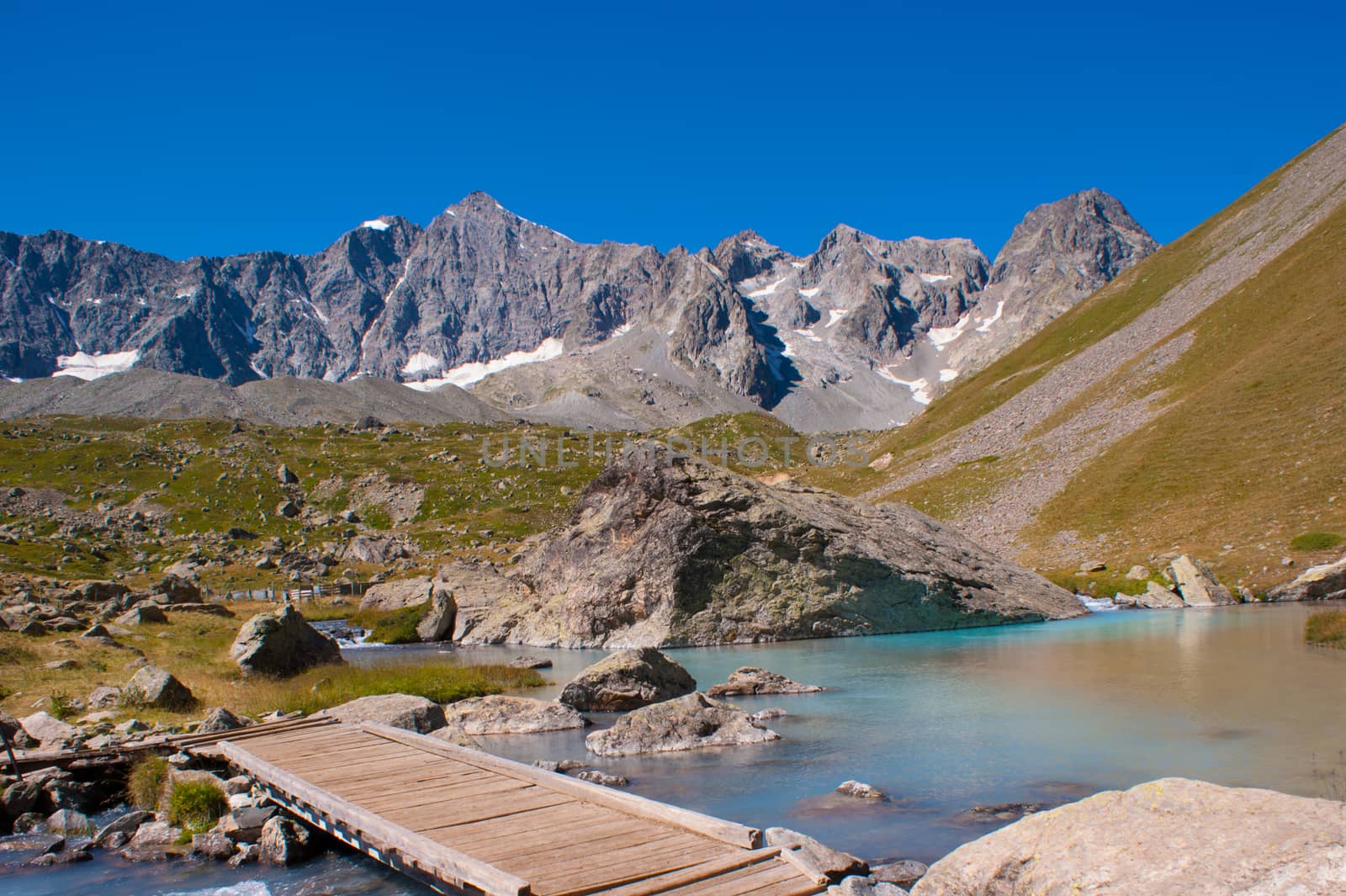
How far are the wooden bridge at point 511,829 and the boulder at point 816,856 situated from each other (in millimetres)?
281

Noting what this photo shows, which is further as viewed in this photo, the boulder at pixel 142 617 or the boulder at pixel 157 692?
the boulder at pixel 142 617

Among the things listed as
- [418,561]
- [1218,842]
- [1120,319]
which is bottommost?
[418,561]

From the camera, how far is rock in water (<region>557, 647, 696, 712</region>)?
27.3 m

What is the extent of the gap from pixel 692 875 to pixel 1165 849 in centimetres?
489

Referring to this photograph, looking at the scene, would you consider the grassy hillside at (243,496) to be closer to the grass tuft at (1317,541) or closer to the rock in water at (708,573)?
the rock in water at (708,573)

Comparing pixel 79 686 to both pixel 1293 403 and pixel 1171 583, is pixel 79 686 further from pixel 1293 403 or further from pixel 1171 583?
pixel 1293 403

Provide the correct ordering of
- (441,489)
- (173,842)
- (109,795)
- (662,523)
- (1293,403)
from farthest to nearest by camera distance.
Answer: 1. (441,489)
2. (1293,403)
3. (662,523)
4. (109,795)
5. (173,842)

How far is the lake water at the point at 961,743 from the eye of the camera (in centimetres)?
1426

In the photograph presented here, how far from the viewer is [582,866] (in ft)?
34.4

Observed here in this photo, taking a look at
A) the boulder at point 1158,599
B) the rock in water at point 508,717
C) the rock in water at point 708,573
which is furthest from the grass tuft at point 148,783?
the boulder at point 1158,599

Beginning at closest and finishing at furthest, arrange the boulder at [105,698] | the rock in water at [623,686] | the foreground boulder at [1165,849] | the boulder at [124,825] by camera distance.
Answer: the foreground boulder at [1165,849]
the boulder at [124,825]
the boulder at [105,698]
the rock in water at [623,686]

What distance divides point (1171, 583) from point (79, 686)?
6309cm

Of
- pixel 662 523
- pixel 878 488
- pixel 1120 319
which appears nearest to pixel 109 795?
pixel 662 523

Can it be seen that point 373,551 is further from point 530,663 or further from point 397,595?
point 530,663
